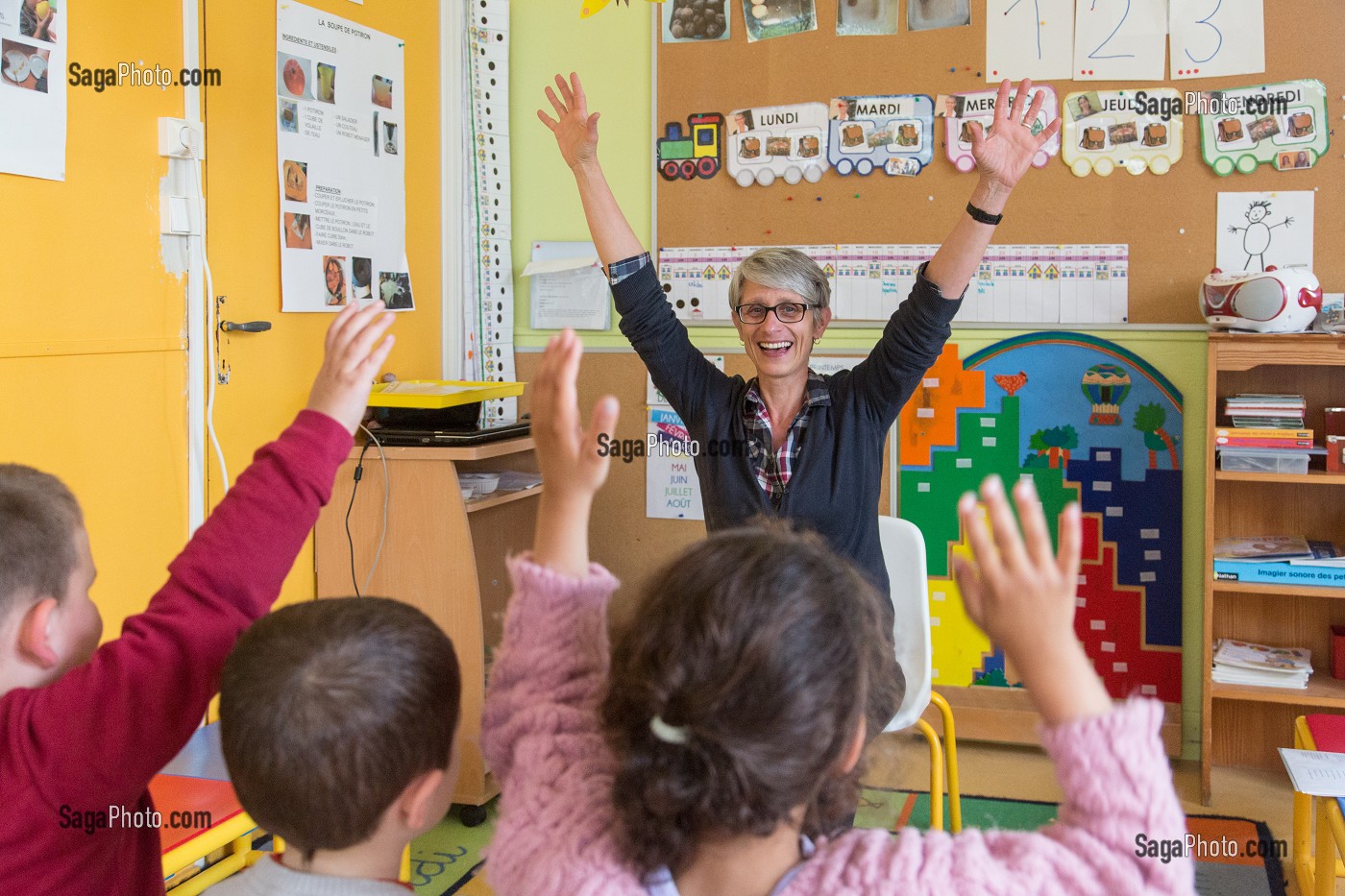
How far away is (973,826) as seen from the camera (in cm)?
232

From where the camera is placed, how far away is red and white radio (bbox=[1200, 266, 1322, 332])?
292 cm

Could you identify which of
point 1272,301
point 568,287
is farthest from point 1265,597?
point 568,287

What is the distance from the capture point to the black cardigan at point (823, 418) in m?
1.96

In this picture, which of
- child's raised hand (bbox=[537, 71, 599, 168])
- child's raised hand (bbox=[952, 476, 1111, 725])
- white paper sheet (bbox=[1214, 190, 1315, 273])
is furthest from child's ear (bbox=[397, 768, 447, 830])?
white paper sheet (bbox=[1214, 190, 1315, 273])

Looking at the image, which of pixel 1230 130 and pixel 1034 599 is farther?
pixel 1230 130

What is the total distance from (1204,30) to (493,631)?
2.55 m

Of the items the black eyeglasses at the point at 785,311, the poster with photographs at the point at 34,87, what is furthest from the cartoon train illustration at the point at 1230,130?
the poster with photographs at the point at 34,87

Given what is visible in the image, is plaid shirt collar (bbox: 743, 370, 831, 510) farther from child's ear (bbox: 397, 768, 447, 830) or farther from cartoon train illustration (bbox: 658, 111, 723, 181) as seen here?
cartoon train illustration (bbox: 658, 111, 723, 181)

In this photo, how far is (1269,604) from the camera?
128 inches

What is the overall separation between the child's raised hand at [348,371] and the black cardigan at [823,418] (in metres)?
0.99

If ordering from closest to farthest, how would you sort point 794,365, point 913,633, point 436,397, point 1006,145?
point 1006,145, point 794,365, point 913,633, point 436,397

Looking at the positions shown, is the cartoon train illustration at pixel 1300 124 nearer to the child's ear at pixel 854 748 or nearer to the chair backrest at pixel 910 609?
the chair backrest at pixel 910 609

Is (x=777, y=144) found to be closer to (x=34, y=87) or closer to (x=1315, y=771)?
(x=34, y=87)

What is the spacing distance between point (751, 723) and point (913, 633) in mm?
1579
